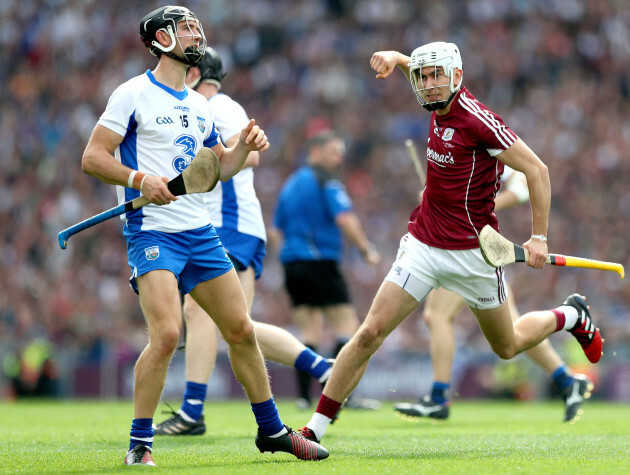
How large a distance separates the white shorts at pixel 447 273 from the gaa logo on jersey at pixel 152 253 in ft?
4.71

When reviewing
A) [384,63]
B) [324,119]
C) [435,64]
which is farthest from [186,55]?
[324,119]

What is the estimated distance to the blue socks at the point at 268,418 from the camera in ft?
17.8

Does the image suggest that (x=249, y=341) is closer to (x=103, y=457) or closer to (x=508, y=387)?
(x=103, y=457)

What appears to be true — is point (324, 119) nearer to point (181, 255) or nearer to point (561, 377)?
point (561, 377)

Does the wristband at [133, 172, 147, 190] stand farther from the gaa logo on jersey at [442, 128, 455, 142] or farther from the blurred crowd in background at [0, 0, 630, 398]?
the blurred crowd in background at [0, 0, 630, 398]

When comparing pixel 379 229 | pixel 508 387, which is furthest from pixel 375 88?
pixel 508 387

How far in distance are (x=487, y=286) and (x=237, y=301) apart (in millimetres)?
1590

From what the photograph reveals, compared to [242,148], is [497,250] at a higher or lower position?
lower

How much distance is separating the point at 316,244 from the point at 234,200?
132 inches

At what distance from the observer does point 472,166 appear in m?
5.83

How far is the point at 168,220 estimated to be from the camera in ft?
17.2

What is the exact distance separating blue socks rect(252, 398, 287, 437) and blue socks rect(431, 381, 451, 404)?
10.4ft

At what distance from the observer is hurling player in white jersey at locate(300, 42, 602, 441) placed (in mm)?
5707

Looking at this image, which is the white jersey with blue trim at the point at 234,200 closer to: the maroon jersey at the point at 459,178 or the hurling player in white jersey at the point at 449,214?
the hurling player in white jersey at the point at 449,214
